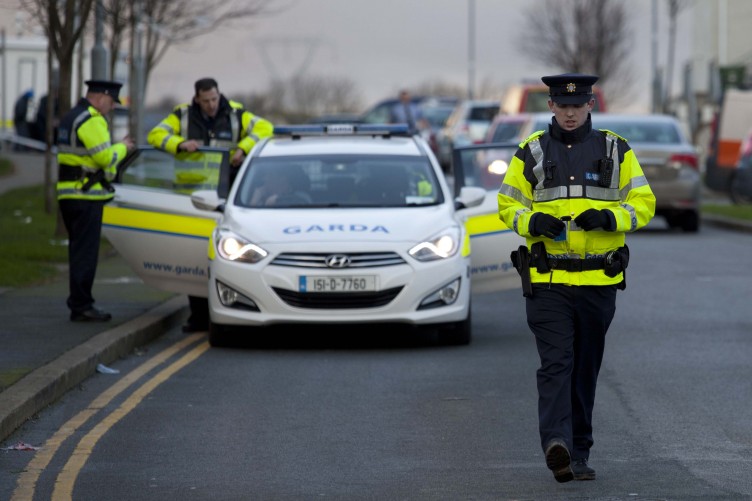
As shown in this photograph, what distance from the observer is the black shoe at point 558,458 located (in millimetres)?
7266

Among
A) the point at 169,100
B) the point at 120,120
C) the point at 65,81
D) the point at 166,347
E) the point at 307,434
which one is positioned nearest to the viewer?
the point at 307,434

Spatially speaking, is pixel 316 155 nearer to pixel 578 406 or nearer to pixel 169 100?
pixel 578 406

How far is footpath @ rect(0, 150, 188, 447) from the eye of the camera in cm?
964

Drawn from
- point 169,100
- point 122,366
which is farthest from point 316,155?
point 169,100

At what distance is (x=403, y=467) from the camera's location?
7.89 m

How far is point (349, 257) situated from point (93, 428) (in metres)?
3.30

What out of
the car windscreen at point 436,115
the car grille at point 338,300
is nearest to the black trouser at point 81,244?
the car grille at point 338,300

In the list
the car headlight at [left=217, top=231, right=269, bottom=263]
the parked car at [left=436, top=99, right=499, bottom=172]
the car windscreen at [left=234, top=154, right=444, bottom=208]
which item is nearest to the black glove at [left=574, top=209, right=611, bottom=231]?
the car headlight at [left=217, top=231, right=269, bottom=263]

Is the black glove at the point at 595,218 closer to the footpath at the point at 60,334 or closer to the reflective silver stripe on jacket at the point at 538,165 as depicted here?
the reflective silver stripe on jacket at the point at 538,165

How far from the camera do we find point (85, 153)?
12945mm

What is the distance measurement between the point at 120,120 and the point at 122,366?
44.0 meters

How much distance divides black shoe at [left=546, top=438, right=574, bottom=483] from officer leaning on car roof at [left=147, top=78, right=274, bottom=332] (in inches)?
279

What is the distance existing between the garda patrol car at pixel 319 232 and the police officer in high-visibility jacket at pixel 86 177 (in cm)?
36

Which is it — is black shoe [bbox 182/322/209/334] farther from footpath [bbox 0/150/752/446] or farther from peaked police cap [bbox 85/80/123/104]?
peaked police cap [bbox 85/80/123/104]
